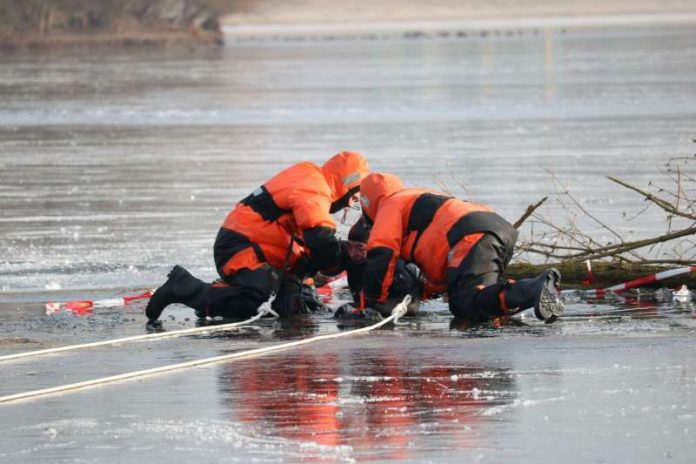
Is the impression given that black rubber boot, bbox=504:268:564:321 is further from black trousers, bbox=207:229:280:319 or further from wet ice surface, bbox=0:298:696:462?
black trousers, bbox=207:229:280:319

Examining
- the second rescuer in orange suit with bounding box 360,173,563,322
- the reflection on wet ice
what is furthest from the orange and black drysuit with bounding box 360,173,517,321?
the reflection on wet ice

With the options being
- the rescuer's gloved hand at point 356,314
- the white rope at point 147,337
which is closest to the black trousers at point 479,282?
the rescuer's gloved hand at point 356,314

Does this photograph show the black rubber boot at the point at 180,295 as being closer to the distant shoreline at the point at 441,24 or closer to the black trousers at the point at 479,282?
the black trousers at the point at 479,282

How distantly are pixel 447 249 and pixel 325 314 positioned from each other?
1.18m

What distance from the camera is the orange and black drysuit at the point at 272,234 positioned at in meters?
10.2

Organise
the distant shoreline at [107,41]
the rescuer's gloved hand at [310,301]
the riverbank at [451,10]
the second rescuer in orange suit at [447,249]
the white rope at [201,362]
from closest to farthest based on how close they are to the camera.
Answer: the white rope at [201,362] < the second rescuer in orange suit at [447,249] < the rescuer's gloved hand at [310,301] < the distant shoreline at [107,41] < the riverbank at [451,10]

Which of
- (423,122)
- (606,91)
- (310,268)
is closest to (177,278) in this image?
(310,268)

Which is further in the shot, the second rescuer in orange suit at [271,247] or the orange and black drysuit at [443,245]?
the second rescuer in orange suit at [271,247]

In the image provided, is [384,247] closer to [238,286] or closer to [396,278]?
[396,278]

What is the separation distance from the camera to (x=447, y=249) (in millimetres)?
9758

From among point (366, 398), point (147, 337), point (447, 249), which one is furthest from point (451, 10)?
point (366, 398)

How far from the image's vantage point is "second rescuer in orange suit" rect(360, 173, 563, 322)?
954 cm

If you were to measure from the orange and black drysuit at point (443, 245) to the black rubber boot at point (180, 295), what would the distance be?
1171 millimetres

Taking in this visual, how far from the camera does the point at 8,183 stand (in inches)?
824
